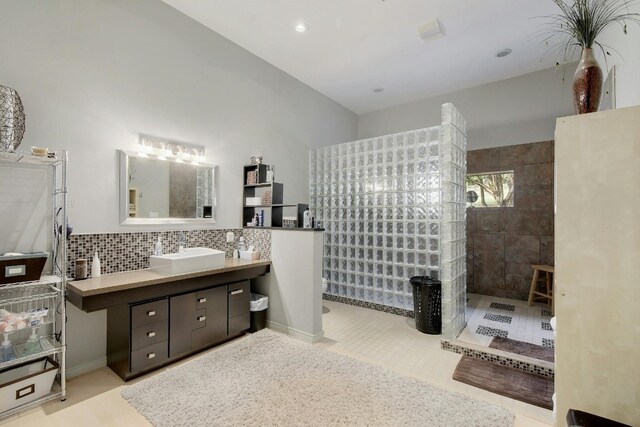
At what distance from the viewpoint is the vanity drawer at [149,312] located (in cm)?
220

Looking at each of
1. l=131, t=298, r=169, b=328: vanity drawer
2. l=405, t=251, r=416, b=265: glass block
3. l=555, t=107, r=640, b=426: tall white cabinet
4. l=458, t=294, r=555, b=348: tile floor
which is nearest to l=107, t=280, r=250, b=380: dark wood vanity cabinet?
l=131, t=298, r=169, b=328: vanity drawer

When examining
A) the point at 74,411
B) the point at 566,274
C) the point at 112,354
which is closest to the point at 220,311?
the point at 112,354

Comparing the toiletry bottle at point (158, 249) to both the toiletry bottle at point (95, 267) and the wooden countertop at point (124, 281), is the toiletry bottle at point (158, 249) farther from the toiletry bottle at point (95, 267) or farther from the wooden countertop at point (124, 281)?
the toiletry bottle at point (95, 267)

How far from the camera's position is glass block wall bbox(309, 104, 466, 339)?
294 centimetres

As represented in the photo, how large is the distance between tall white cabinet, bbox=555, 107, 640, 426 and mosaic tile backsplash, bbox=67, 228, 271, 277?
2594 mm

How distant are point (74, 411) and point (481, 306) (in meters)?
4.39

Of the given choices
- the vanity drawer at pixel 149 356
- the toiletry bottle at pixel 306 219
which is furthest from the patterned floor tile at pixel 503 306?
the vanity drawer at pixel 149 356

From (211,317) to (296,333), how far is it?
0.88 meters

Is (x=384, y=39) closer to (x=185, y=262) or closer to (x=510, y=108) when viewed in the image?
(x=510, y=108)

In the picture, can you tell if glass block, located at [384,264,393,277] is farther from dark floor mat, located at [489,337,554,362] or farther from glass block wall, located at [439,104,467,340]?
dark floor mat, located at [489,337,554,362]

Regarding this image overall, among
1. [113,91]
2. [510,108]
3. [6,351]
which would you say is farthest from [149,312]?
[510,108]

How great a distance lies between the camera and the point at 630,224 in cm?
127

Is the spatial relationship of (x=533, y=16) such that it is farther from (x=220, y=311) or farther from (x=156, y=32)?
(x=220, y=311)

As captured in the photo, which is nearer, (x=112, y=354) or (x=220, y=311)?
(x=112, y=354)
